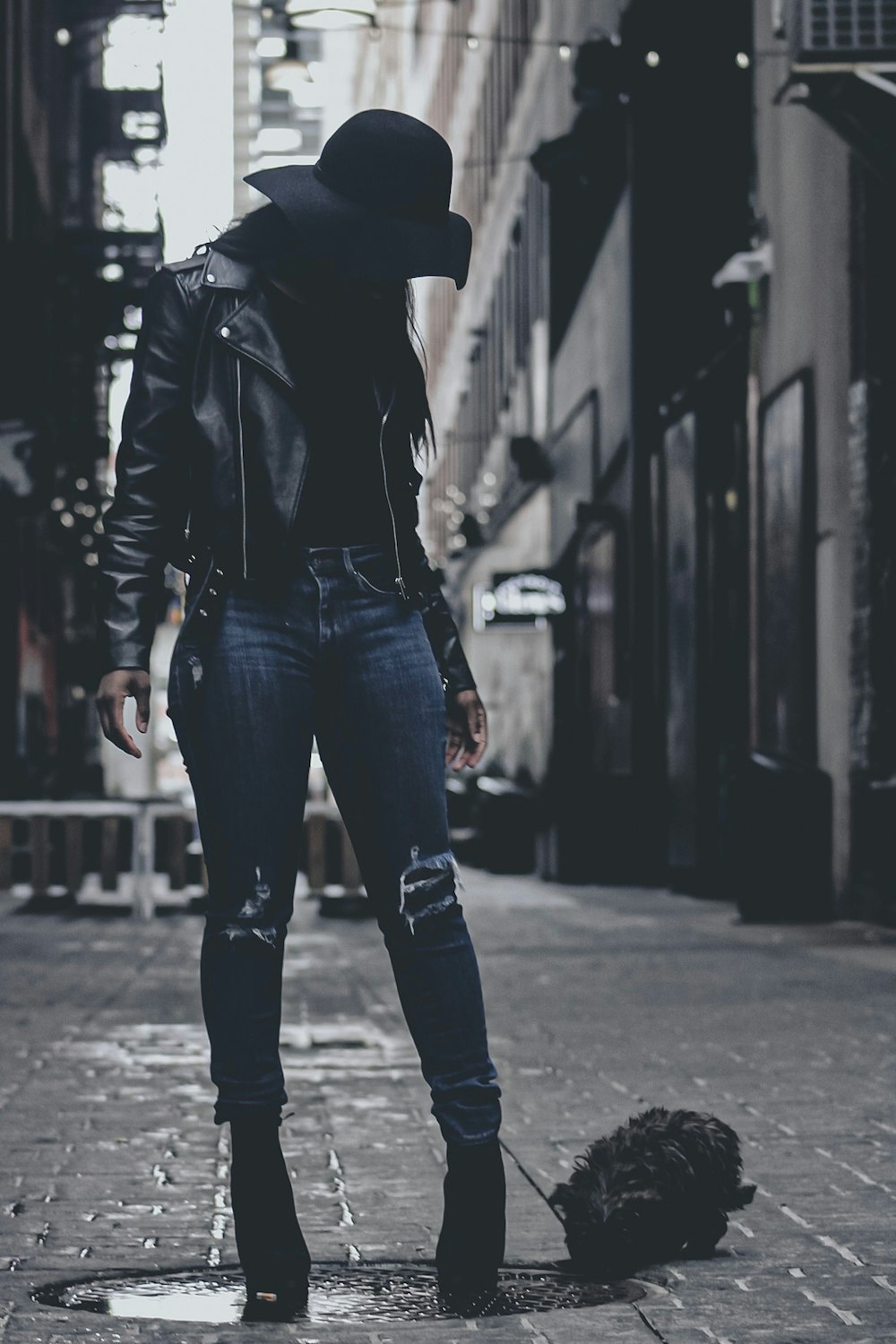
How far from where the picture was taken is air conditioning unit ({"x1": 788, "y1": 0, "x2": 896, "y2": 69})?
1173 cm

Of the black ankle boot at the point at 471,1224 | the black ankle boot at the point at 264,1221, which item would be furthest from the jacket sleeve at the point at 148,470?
the black ankle boot at the point at 471,1224

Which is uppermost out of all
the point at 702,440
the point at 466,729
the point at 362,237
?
the point at 702,440

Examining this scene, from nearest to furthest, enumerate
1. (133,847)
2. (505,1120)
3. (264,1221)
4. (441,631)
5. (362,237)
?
(264,1221), (362,237), (441,631), (505,1120), (133,847)

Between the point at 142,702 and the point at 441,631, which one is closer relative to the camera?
the point at 142,702

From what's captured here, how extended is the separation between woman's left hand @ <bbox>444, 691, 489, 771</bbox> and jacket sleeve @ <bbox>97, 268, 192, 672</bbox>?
0.57 m

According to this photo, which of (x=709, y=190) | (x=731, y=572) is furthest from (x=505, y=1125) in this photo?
(x=709, y=190)

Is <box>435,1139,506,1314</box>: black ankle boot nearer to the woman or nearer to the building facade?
the woman

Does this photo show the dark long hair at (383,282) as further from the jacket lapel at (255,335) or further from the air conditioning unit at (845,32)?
the air conditioning unit at (845,32)

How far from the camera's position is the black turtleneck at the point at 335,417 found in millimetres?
3959

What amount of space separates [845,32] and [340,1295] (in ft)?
29.8

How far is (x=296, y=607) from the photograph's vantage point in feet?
12.9

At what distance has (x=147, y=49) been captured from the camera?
3184 centimetres

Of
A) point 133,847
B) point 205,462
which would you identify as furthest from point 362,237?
point 133,847

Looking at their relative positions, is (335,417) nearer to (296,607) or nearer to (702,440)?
(296,607)
